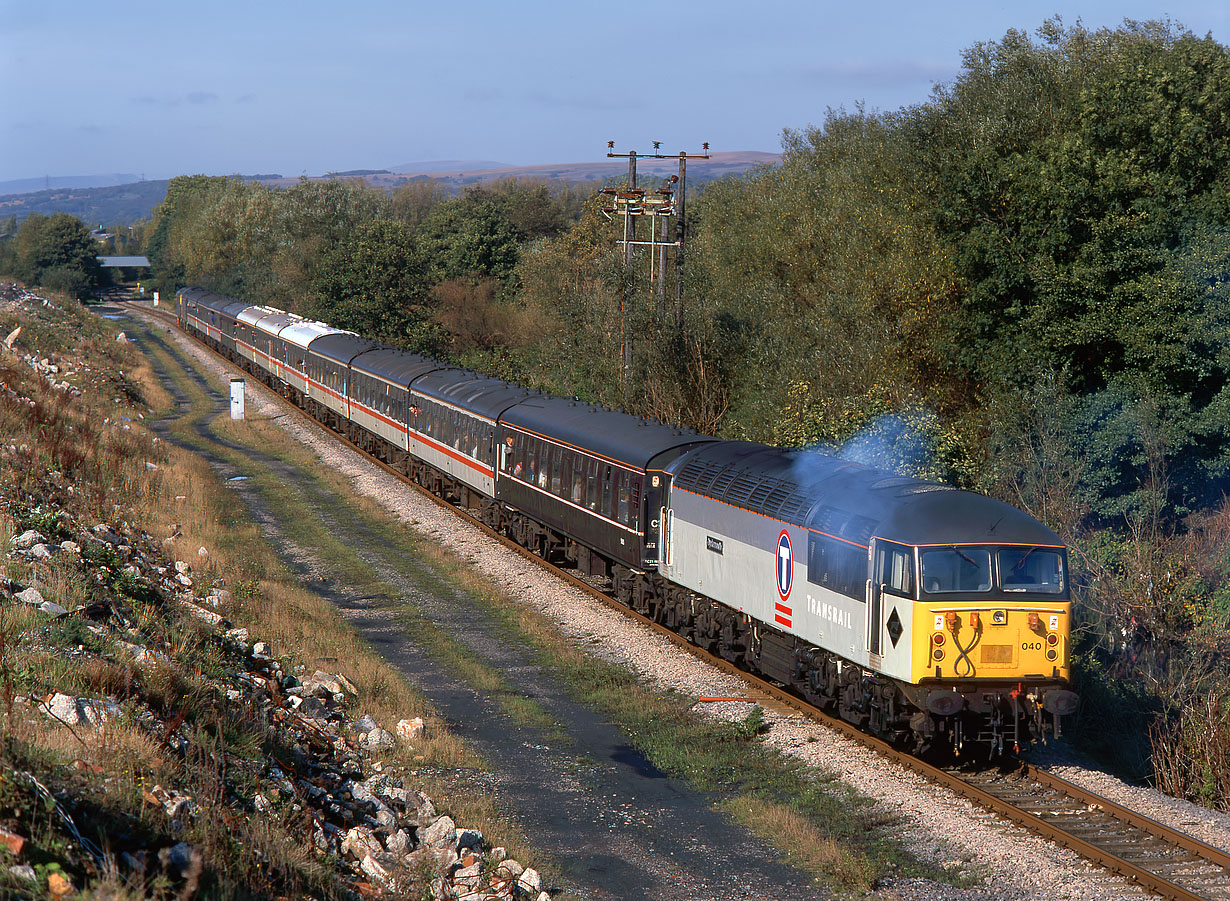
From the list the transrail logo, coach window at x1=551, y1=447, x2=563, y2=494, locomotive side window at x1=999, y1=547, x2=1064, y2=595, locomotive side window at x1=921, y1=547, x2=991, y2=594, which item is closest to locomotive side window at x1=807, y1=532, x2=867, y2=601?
the transrail logo

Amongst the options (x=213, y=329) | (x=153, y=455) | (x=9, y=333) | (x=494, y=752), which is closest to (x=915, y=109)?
(x=153, y=455)

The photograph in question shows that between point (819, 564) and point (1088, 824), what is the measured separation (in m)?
4.92

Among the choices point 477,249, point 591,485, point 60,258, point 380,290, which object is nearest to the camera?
point 591,485

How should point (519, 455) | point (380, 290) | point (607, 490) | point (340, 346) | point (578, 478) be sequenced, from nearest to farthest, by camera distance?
1. point (607, 490)
2. point (578, 478)
3. point (519, 455)
4. point (340, 346)
5. point (380, 290)

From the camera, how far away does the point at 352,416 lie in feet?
152

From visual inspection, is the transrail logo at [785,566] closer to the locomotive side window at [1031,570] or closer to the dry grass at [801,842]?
the locomotive side window at [1031,570]

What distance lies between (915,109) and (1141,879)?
33053 millimetres

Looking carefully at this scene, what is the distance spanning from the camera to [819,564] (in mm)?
16469

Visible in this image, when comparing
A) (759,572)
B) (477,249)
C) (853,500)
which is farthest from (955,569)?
(477,249)

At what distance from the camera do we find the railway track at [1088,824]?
39.5 ft

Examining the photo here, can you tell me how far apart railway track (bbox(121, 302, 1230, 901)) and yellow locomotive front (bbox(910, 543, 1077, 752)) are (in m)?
0.65

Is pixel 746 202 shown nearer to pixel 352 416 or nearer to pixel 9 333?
pixel 352 416

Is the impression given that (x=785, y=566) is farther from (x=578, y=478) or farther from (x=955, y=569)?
(x=578, y=478)

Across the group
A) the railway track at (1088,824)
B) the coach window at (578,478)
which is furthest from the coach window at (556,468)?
the railway track at (1088,824)
